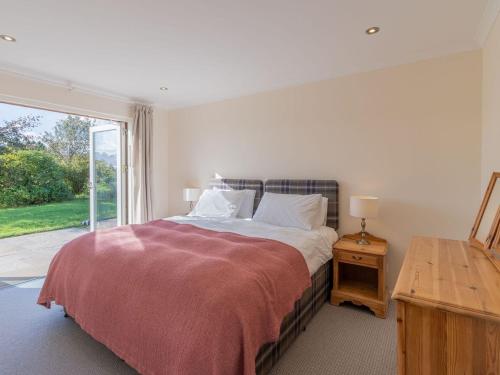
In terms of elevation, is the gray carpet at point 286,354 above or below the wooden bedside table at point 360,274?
below

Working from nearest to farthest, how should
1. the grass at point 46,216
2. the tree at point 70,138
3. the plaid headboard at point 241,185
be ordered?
the plaid headboard at point 241,185 < the grass at point 46,216 < the tree at point 70,138

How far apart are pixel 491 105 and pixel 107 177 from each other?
4.80 meters

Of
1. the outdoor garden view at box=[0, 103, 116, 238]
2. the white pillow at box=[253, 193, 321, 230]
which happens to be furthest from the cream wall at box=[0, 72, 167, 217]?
the white pillow at box=[253, 193, 321, 230]

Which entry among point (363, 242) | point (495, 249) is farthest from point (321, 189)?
point (495, 249)

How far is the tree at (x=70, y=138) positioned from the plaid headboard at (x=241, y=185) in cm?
281

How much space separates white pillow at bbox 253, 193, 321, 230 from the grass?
2.67 m

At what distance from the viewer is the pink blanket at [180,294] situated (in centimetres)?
130

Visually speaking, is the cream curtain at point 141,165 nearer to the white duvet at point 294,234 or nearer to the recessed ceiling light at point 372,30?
the white duvet at point 294,234

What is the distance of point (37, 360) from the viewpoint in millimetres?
1848

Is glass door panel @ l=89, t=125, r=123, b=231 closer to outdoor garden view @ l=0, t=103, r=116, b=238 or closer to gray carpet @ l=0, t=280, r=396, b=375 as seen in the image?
outdoor garden view @ l=0, t=103, r=116, b=238

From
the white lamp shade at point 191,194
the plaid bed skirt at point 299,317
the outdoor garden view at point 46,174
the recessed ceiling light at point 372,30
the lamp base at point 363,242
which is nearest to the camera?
the plaid bed skirt at point 299,317

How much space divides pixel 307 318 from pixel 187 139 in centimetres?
337

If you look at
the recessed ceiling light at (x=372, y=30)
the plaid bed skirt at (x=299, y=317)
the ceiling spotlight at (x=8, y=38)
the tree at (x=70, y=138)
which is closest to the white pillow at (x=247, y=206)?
the plaid bed skirt at (x=299, y=317)

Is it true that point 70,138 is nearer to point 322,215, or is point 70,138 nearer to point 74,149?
point 74,149
